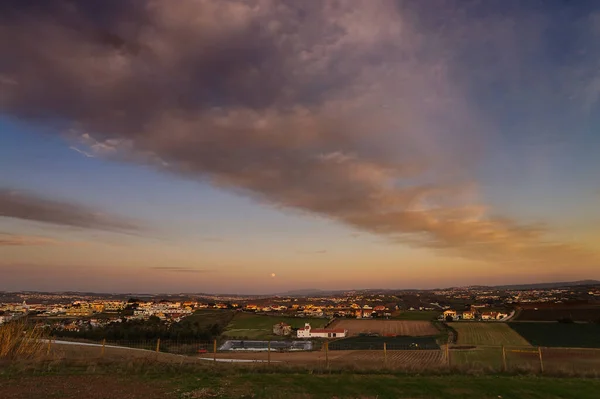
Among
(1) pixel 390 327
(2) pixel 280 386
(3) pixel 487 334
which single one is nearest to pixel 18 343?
(2) pixel 280 386

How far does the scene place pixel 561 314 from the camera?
106688 mm

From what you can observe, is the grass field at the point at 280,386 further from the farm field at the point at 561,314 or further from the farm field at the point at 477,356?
the farm field at the point at 561,314

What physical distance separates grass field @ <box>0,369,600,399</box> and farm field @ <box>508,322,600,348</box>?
182ft

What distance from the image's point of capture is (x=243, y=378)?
19.8 metres

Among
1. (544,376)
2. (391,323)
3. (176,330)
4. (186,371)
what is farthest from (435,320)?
(186,371)

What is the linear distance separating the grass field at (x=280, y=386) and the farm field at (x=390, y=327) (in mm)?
71444

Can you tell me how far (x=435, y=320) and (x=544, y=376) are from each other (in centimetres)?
9766

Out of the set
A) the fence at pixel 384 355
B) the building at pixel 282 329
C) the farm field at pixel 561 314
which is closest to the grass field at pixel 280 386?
the fence at pixel 384 355

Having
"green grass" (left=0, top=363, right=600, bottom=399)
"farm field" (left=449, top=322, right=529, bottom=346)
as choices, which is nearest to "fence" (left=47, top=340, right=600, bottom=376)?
"green grass" (left=0, top=363, right=600, bottom=399)

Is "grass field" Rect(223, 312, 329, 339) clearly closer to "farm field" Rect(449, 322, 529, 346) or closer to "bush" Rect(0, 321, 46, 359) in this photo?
"farm field" Rect(449, 322, 529, 346)

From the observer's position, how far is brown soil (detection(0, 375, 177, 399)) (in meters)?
15.2

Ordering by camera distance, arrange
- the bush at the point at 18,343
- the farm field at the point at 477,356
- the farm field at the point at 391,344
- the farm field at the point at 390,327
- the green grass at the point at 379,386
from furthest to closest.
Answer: the farm field at the point at 390,327
the farm field at the point at 391,344
the farm field at the point at 477,356
the bush at the point at 18,343
the green grass at the point at 379,386

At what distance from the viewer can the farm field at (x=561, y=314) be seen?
3959 inches

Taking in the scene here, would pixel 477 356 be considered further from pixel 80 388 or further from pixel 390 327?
pixel 80 388
